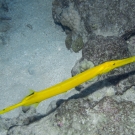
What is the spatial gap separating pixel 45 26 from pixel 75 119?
489 cm

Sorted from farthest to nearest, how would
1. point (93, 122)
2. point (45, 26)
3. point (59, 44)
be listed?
point (45, 26) → point (59, 44) → point (93, 122)

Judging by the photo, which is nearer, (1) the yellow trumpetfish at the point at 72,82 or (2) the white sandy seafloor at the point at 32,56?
(1) the yellow trumpetfish at the point at 72,82

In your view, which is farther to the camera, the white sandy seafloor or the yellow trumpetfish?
the white sandy seafloor

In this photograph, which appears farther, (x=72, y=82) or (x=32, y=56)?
(x=32, y=56)

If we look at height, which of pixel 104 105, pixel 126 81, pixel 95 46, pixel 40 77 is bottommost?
pixel 40 77

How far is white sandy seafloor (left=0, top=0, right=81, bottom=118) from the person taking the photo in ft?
24.6

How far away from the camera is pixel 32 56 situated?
8.09 metres

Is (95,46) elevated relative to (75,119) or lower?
elevated

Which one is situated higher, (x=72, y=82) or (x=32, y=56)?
(x=72, y=82)

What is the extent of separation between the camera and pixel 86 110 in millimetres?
5031

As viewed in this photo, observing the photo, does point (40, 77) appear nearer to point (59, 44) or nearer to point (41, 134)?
point (59, 44)

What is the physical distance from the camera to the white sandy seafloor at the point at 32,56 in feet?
24.6

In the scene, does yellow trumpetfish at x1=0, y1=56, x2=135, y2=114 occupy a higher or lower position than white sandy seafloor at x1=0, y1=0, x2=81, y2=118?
higher

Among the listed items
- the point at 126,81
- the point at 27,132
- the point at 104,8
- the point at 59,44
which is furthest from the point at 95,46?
the point at 27,132
